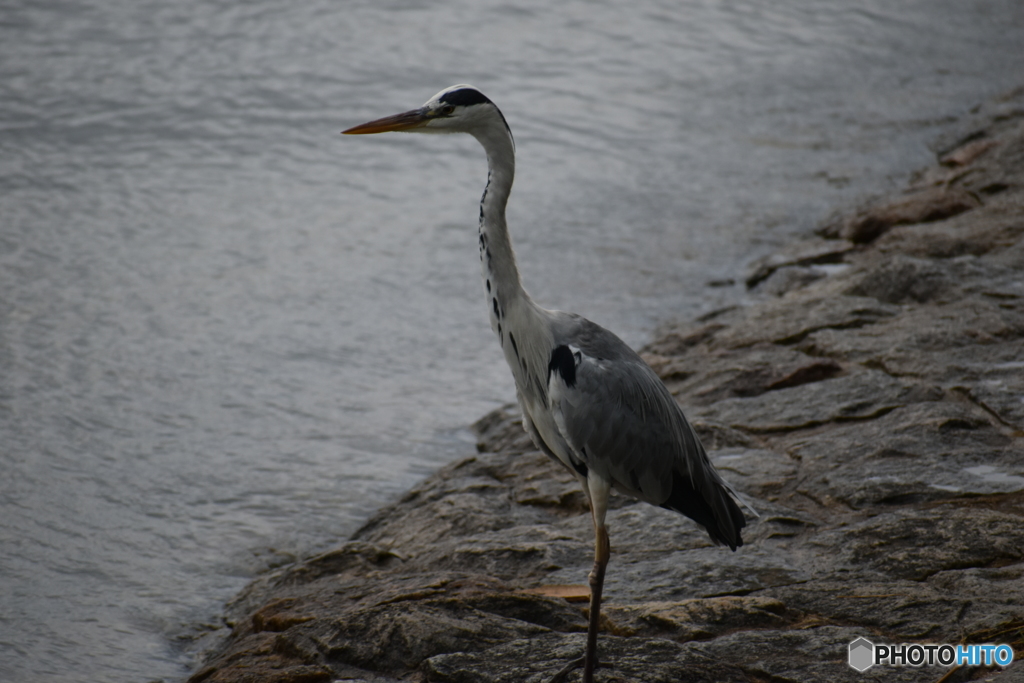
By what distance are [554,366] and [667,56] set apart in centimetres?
1041

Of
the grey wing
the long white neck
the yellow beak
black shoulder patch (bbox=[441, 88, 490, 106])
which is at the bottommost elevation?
the grey wing

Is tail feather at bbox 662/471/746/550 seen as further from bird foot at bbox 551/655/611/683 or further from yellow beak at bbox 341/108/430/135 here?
yellow beak at bbox 341/108/430/135

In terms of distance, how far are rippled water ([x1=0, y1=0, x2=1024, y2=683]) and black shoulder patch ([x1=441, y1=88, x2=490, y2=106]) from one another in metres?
2.61

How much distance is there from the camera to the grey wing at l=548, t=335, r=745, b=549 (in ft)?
12.4

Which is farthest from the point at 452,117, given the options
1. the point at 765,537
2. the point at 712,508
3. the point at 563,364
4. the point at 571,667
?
the point at 765,537

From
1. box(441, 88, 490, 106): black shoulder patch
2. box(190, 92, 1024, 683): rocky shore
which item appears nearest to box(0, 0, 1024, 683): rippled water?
box(190, 92, 1024, 683): rocky shore

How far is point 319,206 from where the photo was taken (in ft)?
31.0

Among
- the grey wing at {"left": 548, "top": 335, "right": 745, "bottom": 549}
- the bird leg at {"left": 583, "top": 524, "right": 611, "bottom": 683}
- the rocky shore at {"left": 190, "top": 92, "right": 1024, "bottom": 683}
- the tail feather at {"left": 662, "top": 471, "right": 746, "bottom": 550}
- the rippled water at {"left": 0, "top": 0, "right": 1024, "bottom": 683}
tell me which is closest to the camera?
the bird leg at {"left": 583, "top": 524, "right": 611, "bottom": 683}

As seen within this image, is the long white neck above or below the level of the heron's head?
below

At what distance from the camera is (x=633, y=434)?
382 centimetres

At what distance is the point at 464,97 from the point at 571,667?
2.06m

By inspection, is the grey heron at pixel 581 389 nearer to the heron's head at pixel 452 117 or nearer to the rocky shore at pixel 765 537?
the heron's head at pixel 452 117

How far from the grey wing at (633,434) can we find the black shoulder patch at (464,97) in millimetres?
977

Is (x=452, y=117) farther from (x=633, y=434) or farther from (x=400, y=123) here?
(x=633, y=434)
